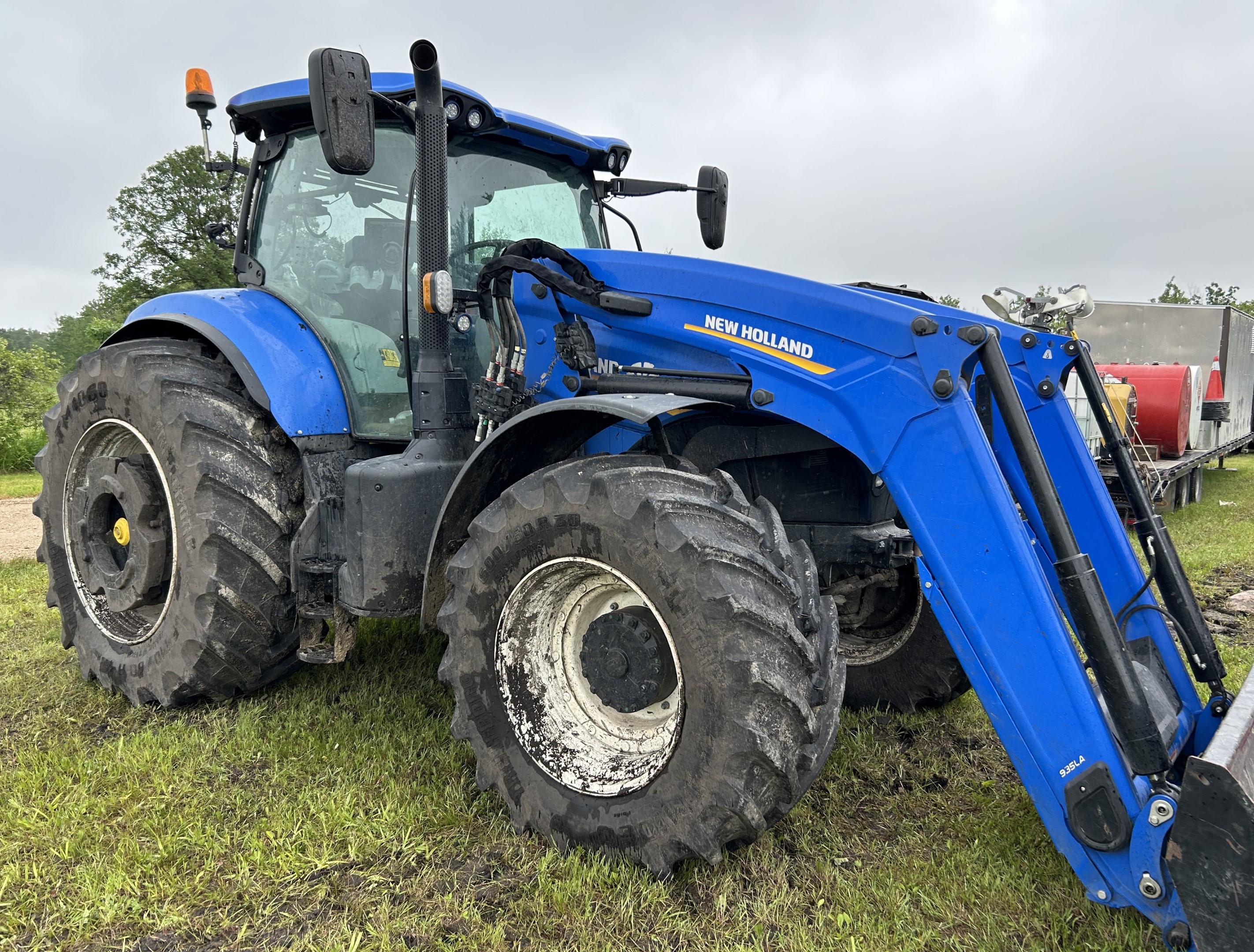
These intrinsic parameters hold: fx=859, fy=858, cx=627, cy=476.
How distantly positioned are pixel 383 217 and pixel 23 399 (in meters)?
22.4

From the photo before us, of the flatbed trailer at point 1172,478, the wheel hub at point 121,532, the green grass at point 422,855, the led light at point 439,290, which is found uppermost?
the led light at point 439,290

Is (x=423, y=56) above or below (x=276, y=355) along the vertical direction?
above

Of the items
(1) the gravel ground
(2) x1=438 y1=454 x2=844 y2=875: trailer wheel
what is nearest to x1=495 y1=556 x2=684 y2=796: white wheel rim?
(2) x1=438 y1=454 x2=844 y2=875: trailer wheel

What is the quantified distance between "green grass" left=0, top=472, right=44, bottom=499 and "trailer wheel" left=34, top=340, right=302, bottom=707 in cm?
941

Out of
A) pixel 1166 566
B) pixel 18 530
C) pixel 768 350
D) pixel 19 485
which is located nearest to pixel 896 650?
pixel 1166 566

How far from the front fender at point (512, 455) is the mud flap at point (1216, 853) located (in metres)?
1.57

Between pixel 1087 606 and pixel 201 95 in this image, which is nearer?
pixel 1087 606

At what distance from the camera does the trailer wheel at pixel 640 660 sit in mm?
2270

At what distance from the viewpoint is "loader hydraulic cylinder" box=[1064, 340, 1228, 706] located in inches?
104

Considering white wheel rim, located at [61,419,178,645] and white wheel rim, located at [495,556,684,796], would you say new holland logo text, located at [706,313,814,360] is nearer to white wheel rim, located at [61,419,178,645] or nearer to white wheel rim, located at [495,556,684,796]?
white wheel rim, located at [495,556,684,796]

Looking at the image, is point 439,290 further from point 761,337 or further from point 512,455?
point 761,337

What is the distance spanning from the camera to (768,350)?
2.69 meters

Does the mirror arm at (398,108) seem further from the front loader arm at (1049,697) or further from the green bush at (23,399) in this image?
the green bush at (23,399)

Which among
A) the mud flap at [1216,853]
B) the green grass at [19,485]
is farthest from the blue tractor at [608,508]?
the green grass at [19,485]
